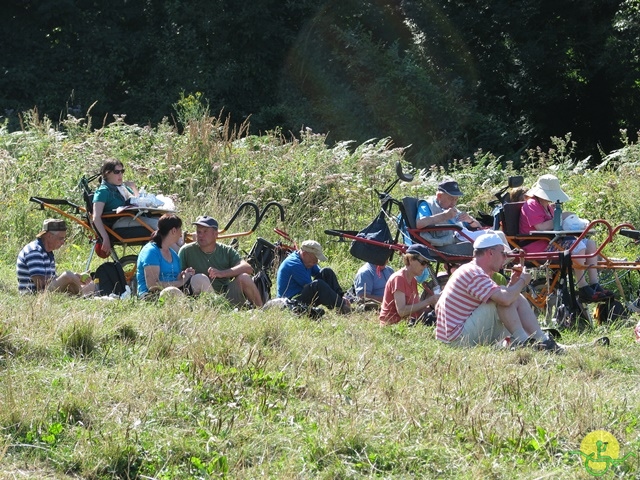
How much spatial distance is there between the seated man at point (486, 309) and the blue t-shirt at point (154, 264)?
2.44 metres

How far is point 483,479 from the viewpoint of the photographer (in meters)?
5.07

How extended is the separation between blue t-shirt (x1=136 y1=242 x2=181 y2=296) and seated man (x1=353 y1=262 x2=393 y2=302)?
202 cm

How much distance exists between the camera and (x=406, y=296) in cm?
953

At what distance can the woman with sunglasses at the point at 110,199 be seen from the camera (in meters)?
10.5

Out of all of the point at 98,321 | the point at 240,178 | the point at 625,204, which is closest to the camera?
the point at 98,321

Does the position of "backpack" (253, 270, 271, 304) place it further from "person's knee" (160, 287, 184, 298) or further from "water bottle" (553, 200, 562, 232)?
"water bottle" (553, 200, 562, 232)

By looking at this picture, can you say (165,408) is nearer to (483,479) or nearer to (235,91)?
(483,479)

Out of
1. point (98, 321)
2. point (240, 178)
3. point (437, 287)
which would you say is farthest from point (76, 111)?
point (98, 321)

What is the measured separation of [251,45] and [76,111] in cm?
502

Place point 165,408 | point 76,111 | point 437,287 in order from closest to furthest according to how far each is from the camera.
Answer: point 165,408 → point 437,287 → point 76,111

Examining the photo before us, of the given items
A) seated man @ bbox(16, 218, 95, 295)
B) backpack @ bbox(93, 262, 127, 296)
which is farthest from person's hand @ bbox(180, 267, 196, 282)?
seated man @ bbox(16, 218, 95, 295)

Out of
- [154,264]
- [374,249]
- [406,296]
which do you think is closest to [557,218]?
[374,249]

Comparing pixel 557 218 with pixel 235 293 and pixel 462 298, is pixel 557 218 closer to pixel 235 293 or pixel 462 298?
pixel 462 298

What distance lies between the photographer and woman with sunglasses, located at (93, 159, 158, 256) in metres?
10.5
